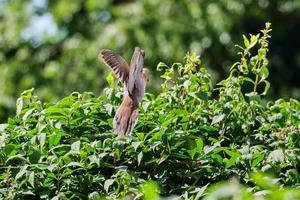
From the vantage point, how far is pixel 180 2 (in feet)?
31.1

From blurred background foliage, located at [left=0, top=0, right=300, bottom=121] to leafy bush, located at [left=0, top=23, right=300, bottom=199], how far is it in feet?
17.9

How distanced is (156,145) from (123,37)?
639 centimetres

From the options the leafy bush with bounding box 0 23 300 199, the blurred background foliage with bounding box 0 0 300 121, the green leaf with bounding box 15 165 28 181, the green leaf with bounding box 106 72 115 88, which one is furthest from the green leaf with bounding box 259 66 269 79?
the blurred background foliage with bounding box 0 0 300 121

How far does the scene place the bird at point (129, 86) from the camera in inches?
118

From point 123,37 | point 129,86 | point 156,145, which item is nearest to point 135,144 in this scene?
point 156,145

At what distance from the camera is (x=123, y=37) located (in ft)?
30.9

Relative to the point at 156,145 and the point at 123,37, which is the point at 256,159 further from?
the point at 123,37

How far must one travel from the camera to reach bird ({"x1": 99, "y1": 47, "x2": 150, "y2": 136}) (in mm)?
3008

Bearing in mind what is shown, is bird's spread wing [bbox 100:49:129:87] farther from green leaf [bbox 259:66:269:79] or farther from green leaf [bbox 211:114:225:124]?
green leaf [bbox 259:66:269:79]

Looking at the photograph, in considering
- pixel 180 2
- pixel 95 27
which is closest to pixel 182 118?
pixel 180 2

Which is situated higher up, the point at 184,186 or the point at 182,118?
the point at 182,118

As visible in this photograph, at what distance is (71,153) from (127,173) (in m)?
0.19

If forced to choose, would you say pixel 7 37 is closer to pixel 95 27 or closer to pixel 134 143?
pixel 95 27

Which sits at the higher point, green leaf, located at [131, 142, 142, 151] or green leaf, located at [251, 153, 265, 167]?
green leaf, located at [131, 142, 142, 151]
